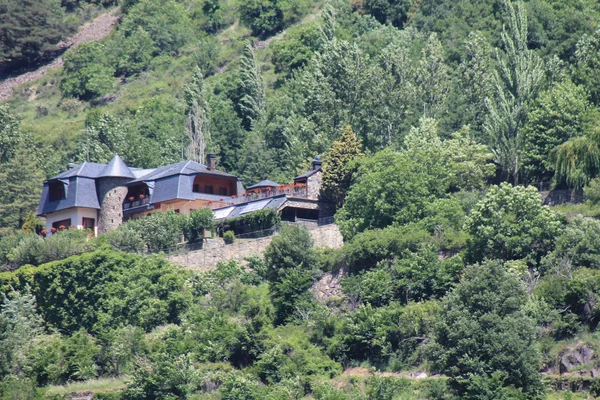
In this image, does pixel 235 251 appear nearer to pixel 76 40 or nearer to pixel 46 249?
pixel 46 249

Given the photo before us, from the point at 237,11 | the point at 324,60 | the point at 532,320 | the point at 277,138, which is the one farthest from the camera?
the point at 237,11

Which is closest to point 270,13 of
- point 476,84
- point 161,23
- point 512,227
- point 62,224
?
point 161,23

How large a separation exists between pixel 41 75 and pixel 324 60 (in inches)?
1849

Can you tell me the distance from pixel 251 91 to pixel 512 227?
43281 millimetres

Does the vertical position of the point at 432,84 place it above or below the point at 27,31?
below

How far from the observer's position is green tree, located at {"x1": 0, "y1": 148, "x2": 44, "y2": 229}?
3302 inches

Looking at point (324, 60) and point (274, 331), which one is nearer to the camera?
point (274, 331)

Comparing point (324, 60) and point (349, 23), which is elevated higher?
point (349, 23)

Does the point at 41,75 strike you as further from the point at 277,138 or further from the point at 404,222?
the point at 404,222

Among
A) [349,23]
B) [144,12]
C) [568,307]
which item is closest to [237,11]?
[144,12]

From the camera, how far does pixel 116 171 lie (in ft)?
262

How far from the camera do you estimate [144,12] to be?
123500 millimetres

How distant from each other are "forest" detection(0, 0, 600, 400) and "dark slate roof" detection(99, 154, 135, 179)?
5.87 metres

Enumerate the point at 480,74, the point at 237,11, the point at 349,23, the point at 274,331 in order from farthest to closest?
the point at 237,11 → the point at 349,23 → the point at 480,74 → the point at 274,331
